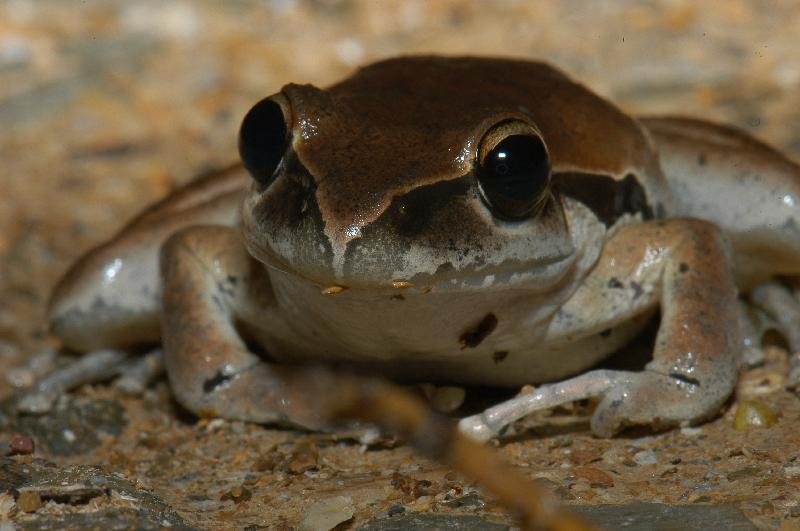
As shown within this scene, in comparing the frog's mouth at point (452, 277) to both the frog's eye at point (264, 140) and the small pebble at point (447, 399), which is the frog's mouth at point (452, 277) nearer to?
the frog's eye at point (264, 140)

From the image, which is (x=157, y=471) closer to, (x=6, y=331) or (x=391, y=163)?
(x=391, y=163)

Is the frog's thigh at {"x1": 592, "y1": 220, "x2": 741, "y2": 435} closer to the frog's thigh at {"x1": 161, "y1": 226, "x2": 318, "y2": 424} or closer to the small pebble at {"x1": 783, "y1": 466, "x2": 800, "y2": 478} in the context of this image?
the small pebble at {"x1": 783, "y1": 466, "x2": 800, "y2": 478}

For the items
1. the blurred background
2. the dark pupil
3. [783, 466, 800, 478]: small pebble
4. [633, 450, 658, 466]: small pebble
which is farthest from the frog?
the blurred background

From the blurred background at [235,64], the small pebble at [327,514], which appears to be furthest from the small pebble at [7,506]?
the blurred background at [235,64]

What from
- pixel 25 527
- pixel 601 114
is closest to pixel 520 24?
pixel 601 114

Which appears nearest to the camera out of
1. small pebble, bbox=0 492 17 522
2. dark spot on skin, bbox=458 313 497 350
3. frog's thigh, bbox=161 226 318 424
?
small pebble, bbox=0 492 17 522

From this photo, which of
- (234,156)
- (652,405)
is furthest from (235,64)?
(652,405)
